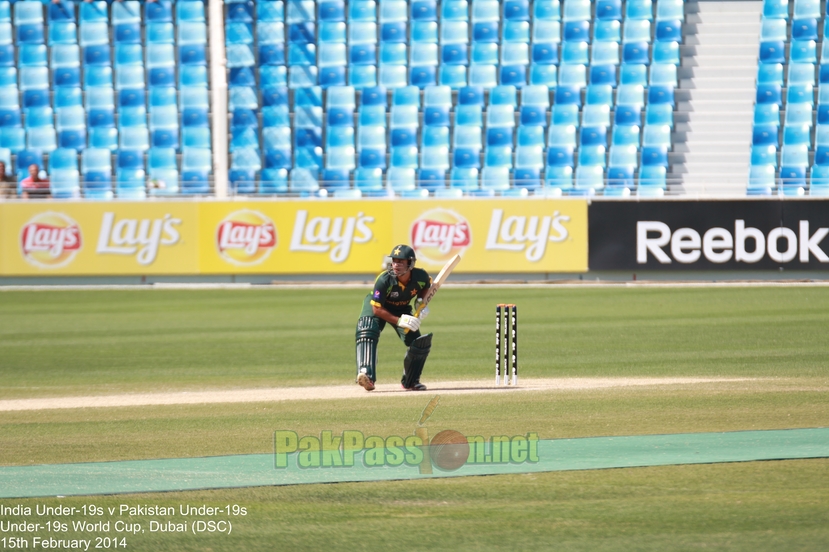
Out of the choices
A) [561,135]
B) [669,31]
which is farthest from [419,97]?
[669,31]

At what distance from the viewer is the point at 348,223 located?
86.0 feet

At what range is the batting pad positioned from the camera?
22.7ft

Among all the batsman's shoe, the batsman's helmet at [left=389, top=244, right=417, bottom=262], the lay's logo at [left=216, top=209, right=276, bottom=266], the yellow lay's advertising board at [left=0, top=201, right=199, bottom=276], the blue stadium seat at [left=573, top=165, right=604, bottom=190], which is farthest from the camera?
the blue stadium seat at [left=573, top=165, right=604, bottom=190]

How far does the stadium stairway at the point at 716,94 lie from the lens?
91.4 ft

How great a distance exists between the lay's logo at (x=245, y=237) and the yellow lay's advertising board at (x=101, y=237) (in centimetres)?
77

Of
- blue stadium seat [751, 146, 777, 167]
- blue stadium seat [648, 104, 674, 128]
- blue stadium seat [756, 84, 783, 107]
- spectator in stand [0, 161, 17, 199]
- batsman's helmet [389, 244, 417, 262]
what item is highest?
blue stadium seat [756, 84, 783, 107]

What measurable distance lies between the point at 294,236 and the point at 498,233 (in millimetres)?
5157

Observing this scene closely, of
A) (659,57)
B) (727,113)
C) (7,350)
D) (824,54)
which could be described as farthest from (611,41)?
(7,350)

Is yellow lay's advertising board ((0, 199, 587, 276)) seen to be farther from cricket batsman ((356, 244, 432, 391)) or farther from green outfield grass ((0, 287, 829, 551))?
cricket batsman ((356, 244, 432, 391))

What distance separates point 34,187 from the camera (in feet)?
89.1

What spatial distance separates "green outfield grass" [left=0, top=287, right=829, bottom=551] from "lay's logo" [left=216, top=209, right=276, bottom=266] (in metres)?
4.34

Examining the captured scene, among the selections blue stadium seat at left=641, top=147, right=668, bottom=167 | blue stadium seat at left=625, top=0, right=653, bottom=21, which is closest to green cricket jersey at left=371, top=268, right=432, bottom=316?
blue stadium seat at left=641, top=147, right=668, bottom=167

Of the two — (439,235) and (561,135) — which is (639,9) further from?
(439,235)

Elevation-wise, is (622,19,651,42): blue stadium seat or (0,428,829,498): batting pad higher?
(622,19,651,42): blue stadium seat
